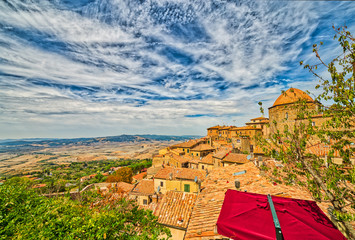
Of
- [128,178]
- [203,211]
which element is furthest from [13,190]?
[128,178]

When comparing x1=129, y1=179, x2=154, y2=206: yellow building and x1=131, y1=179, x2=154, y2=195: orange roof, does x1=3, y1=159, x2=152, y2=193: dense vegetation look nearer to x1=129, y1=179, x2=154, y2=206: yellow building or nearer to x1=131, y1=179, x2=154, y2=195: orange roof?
x1=129, y1=179, x2=154, y2=206: yellow building

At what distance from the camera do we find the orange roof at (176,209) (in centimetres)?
1222

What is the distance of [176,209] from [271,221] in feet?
37.7

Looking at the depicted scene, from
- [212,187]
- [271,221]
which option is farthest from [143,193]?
[271,221]

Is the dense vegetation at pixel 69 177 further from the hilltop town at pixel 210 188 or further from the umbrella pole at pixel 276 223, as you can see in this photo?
the umbrella pole at pixel 276 223

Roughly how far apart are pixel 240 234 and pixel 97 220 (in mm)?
4381

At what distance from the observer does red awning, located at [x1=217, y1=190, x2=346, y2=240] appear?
11.3 ft

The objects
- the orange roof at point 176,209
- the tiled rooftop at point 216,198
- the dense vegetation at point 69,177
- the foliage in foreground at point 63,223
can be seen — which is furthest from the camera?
the dense vegetation at point 69,177

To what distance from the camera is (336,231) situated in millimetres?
3553

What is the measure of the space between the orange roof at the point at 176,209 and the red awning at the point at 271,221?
922 cm

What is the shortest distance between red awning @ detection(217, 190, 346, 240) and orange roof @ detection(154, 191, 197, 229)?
30.3 ft

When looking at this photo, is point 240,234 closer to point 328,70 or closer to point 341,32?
point 328,70

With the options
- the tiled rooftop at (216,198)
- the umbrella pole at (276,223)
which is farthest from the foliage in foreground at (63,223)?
the umbrella pole at (276,223)

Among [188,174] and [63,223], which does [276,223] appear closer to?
[63,223]
